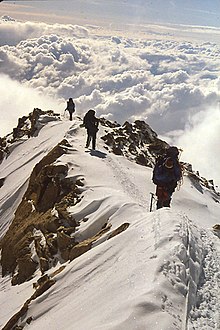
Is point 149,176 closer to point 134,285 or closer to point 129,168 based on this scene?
point 129,168

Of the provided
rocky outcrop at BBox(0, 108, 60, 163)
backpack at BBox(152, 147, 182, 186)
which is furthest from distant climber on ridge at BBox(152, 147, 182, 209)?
rocky outcrop at BBox(0, 108, 60, 163)

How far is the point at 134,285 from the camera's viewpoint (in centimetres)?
786

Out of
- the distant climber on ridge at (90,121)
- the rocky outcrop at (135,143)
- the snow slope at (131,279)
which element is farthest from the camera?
the rocky outcrop at (135,143)

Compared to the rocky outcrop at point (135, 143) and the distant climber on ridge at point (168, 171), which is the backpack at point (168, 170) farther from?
the rocky outcrop at point (135, 143)

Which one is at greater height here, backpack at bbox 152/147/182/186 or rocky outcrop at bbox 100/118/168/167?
backpack at bbox 152/147/182/186

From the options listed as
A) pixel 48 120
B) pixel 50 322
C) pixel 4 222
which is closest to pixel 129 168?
pixel 4 222

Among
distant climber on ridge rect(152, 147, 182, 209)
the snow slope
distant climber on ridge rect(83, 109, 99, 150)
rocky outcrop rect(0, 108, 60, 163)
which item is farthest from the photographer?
rocky outcrop rect(0, 108, 60, 163)

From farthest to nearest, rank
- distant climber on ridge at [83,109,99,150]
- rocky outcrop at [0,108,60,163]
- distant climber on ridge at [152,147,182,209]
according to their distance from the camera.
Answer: rocky outcrop at [0,108,60,163] < distant climber on ridge at [83,109,99,150] < distant climber on ridge at [152,147,182,209]

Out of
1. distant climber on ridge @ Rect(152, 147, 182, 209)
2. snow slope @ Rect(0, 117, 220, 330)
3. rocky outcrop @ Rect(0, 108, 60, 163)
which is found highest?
distant climber on ridge @ Rect(152, 147, 182, 209)

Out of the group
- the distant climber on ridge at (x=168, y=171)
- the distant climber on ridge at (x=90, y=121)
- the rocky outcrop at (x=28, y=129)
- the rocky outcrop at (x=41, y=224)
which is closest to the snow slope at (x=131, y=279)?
the rocky outcrop at (x=41, y=224)

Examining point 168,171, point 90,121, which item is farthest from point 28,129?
point 168,171

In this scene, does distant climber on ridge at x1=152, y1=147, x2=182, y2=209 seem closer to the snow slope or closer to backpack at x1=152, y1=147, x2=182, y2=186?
backpack at x1=152, y1=147, x2=182, y2=186

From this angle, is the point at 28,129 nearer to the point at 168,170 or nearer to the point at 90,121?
the point at 90,121

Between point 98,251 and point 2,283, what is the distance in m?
6.78
